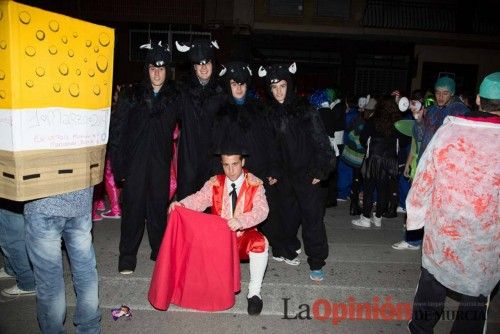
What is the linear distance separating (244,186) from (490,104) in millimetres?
2090

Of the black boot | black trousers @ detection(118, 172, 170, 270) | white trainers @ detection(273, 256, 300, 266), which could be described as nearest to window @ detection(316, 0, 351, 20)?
the black boot

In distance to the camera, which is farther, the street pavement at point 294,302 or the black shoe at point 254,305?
the black shoe at point 254,305

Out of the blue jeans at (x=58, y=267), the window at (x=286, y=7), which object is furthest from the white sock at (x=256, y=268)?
the window at (x=286, y=7)

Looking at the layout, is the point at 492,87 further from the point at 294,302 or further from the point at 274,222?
the point at 274,222

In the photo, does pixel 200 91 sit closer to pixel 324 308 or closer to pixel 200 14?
pixel 324 308

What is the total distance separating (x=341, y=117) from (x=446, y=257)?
426 centimetres

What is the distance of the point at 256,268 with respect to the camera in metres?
3.62

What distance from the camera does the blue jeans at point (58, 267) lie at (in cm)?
256

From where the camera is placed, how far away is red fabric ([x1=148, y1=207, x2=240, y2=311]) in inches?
131

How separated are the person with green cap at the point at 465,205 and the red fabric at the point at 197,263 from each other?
1.53 meters

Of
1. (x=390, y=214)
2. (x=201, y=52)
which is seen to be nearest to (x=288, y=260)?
(x=201, y=52)

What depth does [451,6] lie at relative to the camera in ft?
59.4

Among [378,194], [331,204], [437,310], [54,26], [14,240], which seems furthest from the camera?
[331,204]

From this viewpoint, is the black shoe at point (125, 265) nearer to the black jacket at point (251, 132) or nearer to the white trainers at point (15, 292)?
the white trainers at point (15, 292)
